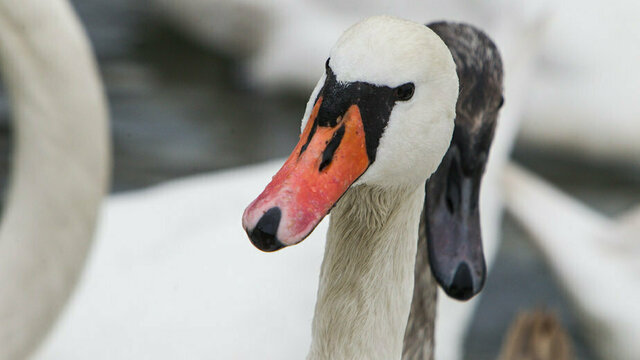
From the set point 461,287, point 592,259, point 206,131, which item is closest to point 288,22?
point 206,131

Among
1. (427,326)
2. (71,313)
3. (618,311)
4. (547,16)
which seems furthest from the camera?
(547,16)

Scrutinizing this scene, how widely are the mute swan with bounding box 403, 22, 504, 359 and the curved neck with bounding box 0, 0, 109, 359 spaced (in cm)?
79

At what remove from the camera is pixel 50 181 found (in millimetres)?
2471

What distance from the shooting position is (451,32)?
2.08m

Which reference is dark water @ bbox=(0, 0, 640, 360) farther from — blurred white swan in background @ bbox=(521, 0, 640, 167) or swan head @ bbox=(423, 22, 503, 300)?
swan head @ bbox=(423, 22, 503, 300)

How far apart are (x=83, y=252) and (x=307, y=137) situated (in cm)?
123

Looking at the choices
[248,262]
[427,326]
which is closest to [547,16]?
[248,262]

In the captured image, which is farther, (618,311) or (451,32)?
(618,311)

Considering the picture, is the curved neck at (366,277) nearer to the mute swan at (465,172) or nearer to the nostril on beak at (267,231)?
the mute swan at (465,172)

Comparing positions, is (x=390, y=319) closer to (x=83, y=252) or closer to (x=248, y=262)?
(x=83, y=252)

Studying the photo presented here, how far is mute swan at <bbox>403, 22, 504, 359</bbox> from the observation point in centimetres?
186

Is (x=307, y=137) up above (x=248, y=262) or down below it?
above

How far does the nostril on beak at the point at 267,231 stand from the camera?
132 cm

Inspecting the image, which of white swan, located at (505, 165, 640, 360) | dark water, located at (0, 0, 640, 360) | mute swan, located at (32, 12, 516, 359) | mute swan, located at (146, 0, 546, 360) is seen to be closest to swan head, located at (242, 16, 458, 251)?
mute swan, located at (32, 12, 516, 359)
